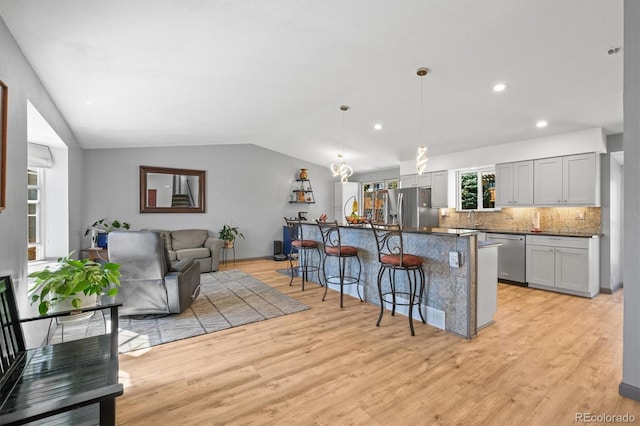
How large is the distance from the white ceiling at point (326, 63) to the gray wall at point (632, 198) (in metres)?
0.50

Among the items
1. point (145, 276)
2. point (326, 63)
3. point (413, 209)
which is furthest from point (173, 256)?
point (413, 209)

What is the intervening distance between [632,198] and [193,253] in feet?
20.0

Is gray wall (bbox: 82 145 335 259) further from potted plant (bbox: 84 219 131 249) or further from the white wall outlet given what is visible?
the white wall outlet

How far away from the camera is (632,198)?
78.5 inches

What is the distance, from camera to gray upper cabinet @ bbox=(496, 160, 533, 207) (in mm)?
5016

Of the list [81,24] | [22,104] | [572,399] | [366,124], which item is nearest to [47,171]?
[22,104]

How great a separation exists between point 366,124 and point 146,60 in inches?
140

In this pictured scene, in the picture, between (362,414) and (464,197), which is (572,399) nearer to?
(362,414)

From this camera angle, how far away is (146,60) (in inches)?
103

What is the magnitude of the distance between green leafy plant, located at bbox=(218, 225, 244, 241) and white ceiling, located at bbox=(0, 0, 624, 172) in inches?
97.6

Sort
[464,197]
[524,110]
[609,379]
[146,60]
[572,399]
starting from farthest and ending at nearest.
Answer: [464,197]
[524,110]
[146,60]
[609,379]
[572,399]

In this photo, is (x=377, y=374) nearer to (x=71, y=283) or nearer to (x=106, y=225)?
(x=71, y=283)

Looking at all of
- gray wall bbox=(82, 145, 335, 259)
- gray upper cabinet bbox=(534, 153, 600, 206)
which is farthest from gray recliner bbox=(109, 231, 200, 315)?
gray upper cabinet bbox=(534, 153, 600, 206)

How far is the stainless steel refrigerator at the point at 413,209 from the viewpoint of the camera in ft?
20.6
